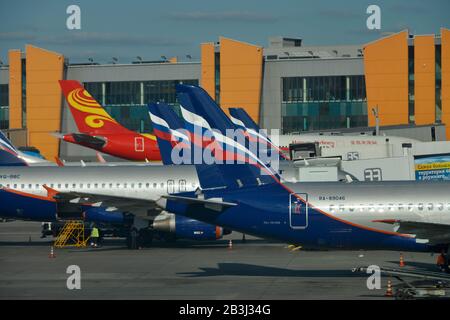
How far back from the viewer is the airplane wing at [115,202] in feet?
158

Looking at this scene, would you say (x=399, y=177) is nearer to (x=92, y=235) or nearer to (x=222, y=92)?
(x=92, y=235)

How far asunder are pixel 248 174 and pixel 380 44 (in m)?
72.4

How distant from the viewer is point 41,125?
115688 mm

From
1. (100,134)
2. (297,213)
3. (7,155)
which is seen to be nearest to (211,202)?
(297,213)

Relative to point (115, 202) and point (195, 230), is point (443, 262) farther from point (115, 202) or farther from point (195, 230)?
point (115, 202)

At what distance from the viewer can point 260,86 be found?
365 ft

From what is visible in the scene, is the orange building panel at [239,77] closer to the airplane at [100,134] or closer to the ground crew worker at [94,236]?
the airplane at [100,134]

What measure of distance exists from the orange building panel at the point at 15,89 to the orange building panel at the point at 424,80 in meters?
50.8

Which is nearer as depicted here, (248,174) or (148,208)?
(248,174)

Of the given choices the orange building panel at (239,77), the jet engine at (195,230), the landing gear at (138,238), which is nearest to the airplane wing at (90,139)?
the landing gear at (138,238)

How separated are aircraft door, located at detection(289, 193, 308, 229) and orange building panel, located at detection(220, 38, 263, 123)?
2929 inches

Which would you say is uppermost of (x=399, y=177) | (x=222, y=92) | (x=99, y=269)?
(x=222, y=92)
